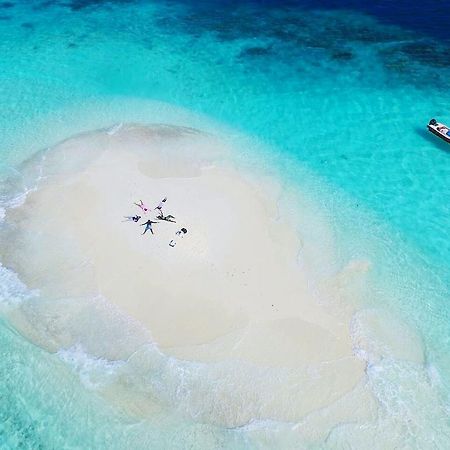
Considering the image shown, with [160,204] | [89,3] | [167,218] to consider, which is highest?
[89,3]

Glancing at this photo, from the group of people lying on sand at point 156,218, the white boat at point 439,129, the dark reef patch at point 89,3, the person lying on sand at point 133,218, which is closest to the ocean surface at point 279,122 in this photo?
the dark reef patch at point 89,3

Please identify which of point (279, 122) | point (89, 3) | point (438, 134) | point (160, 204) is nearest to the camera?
point (160, 204)

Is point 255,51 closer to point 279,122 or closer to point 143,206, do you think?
point 279,122

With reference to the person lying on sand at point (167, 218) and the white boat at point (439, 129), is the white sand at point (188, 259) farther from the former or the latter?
the white boat at point (439, 129)

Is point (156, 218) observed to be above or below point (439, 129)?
below

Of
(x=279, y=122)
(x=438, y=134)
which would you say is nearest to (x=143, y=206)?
(x=279, y=122)

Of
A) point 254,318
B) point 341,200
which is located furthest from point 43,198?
point 341,200

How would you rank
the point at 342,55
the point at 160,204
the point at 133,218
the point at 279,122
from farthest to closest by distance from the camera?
the point at 342,55, the point at 279,122, the point at 160,204, the point at 133,218

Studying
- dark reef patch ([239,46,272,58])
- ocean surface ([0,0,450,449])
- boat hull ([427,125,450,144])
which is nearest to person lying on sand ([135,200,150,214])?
ocean surface ([0,0,450,449])
